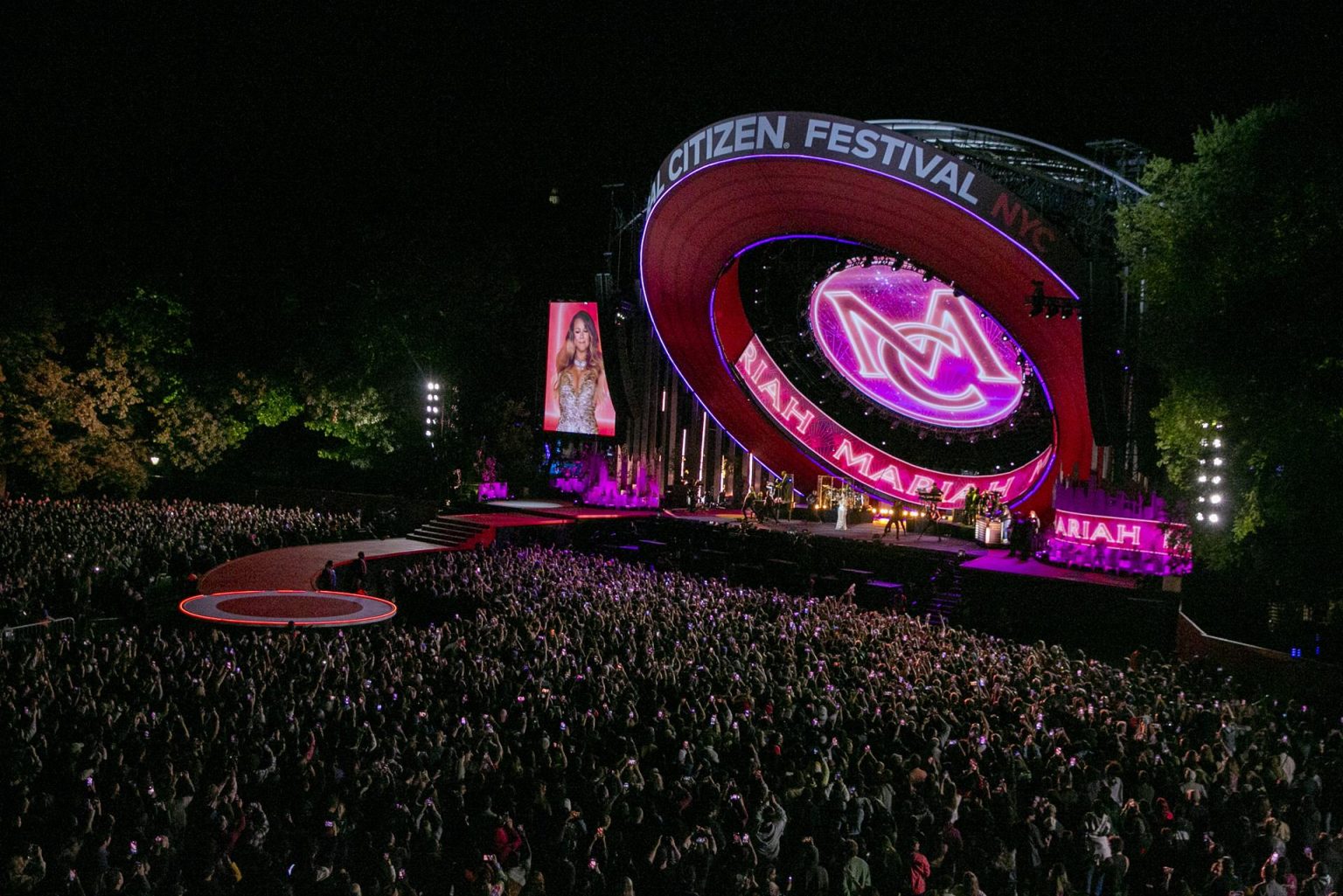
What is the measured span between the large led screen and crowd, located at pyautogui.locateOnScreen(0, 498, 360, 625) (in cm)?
806

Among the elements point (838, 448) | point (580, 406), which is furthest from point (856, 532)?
point (580, 406)

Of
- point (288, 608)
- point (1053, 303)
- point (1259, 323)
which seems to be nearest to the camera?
point (1259, 323)

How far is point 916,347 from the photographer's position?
26734mm

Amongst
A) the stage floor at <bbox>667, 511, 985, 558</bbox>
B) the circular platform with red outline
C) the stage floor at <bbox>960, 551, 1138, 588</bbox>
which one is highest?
the stage floor at <bbox>667, 511, 985, 558</bbox>

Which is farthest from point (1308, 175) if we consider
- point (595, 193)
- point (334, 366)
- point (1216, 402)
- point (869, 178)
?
point (334, 366)

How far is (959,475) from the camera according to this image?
85.7 ft

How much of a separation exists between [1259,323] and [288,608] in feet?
52.0

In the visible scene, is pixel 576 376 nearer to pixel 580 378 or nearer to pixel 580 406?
pixel 580 378

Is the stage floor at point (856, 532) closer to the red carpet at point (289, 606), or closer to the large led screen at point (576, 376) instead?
the large led screen at point (576, 376)

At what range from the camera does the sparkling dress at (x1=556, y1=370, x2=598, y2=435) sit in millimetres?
33312

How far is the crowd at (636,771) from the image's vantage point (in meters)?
6.78

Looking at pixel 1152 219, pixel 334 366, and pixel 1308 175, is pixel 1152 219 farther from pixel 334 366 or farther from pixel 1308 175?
pixel 334 366

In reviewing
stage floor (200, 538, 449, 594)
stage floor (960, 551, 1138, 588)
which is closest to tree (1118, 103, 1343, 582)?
stage floor (960, 551, 1138, 588)

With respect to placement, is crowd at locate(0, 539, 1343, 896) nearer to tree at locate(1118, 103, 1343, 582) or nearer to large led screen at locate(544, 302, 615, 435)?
tree at locate(1118, 103, 1343, 582)
